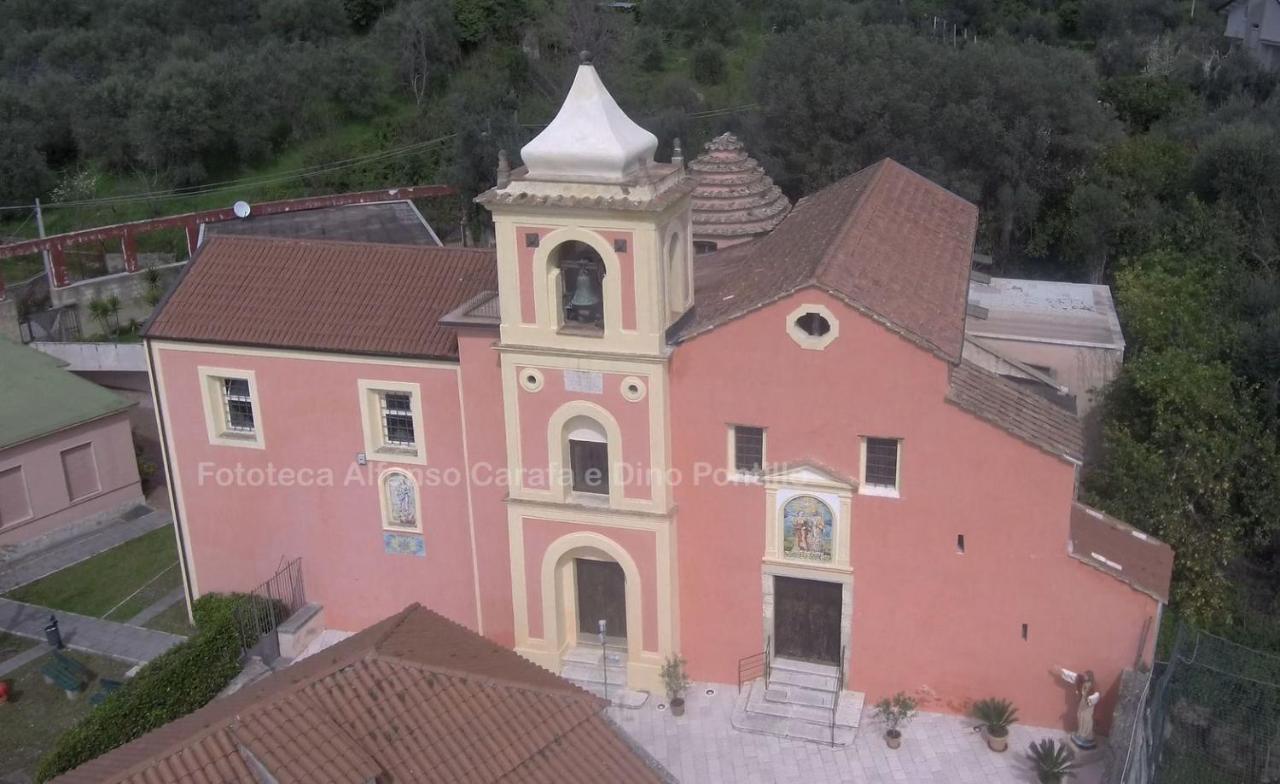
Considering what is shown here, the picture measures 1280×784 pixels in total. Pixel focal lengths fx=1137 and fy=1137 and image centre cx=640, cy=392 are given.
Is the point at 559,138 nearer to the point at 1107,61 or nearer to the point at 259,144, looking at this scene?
the point at 259,144

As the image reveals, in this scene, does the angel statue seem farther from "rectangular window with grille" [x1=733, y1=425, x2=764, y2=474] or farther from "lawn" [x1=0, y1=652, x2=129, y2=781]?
"lawn" [x1=0, y1=652, x2=129, y2=781]

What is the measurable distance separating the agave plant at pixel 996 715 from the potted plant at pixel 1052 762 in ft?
1.89

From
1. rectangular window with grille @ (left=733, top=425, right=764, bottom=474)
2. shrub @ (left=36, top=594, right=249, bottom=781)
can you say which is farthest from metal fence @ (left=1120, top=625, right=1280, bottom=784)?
shrub @ (left=36, top=594, right=249, bottom=781)

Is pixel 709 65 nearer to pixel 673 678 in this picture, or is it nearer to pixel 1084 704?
pixel 673 678

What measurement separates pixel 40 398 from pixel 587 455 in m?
16.8

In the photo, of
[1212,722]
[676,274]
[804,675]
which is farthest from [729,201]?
[1212,722]

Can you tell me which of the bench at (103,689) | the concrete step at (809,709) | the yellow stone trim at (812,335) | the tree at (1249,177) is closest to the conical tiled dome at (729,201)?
the yellow stone trim at (812,335)

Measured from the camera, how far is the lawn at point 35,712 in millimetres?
20109

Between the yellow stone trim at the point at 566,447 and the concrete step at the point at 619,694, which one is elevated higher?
the yellow stone trim at the point at 566,447

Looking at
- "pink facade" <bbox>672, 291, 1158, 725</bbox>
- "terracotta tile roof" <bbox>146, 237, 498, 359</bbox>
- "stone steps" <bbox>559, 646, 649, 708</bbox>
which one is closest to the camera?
"pink facade" <bbox>672, 291, 1158, 725</bbox>

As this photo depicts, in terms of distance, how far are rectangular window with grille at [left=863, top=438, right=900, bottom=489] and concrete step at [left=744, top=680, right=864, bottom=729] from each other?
13.1 ft

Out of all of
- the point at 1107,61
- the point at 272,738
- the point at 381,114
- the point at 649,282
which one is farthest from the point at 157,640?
the point at 1107,61

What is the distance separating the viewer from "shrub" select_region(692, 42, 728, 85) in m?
63.2

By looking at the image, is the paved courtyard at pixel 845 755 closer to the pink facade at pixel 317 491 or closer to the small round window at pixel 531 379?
the pink facade at pixel 317 491
